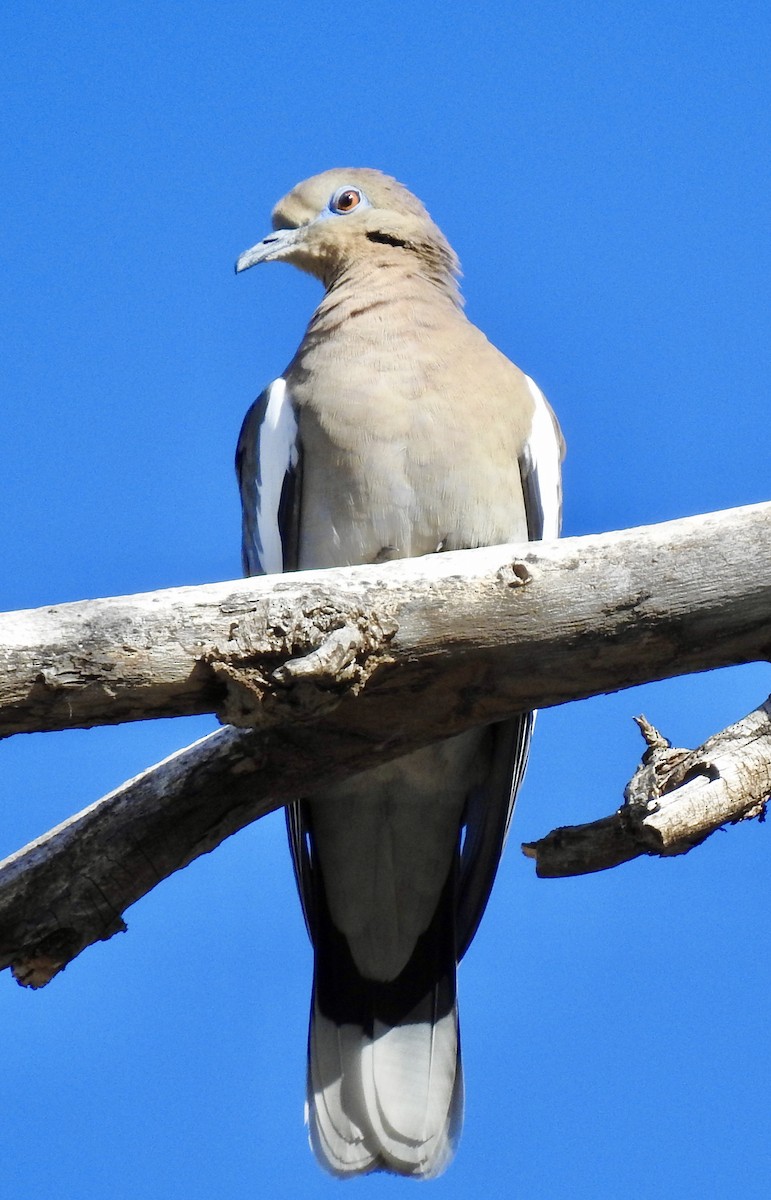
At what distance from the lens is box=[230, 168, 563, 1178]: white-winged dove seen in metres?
4.53

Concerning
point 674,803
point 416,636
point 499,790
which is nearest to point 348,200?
point 499,790

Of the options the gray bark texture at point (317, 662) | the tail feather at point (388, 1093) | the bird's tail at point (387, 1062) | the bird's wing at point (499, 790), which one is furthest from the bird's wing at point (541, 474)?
the tail feather at point (388, 1093)

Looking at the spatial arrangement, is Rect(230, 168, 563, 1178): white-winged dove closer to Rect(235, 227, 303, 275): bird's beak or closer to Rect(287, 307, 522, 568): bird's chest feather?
Rect(287, 307, 522, 568): bird's chest feather

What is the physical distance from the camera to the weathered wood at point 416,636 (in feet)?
9.84

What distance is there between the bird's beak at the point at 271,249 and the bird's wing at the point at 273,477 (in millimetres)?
858

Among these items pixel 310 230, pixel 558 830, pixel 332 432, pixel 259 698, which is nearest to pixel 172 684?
pixel 259 698

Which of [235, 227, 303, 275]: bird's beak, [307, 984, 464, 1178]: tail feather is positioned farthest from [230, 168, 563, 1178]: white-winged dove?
[235, 227, 303, 275]: bird's beak

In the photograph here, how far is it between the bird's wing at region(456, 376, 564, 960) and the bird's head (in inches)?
37.3

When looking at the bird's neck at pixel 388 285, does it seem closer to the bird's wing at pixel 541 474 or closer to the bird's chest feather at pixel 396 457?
the bird's chest feather at pixel 396 457

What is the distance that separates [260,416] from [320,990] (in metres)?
2.08

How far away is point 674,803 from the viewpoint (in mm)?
3162

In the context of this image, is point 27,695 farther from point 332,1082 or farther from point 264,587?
point 332,1082

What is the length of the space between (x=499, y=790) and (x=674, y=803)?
1628 mm

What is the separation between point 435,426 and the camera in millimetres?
4520
